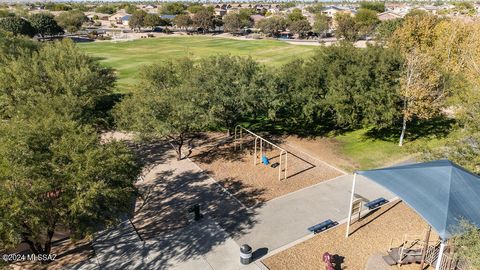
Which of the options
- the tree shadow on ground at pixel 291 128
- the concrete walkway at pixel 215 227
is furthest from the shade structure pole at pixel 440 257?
the tree shadow on ground at pixel 291 128

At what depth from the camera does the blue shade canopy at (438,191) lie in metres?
13.2

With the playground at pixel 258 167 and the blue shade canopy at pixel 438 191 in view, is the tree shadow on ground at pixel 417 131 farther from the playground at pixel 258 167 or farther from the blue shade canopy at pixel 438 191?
the blue shade canopy at pixel 438 191

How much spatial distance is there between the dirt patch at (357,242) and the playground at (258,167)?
4.79 meters

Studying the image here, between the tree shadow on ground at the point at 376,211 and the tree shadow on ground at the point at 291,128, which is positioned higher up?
the tree shadow on ground at the point at 291,128

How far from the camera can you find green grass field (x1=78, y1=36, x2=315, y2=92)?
67.3m

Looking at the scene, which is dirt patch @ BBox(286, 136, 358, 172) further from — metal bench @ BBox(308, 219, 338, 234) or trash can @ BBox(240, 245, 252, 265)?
trash can @ BBox(240, 245, 252, 265)

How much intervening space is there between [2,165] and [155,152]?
15.4m

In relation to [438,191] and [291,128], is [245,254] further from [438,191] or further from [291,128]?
[291,128]

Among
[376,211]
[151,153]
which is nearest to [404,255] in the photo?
[376,211]

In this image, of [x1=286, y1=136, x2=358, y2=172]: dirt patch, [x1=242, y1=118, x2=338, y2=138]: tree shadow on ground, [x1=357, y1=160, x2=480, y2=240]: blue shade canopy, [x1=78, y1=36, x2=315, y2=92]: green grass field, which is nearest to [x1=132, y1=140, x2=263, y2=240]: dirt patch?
[x1=286, y1=136, x2=358, y2=172]: dirt patch

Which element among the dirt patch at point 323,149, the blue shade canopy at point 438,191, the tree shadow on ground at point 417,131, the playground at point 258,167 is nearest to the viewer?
the blue shade canopy at point 438,191

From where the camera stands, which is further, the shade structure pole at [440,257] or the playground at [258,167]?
the playground at [258,167]

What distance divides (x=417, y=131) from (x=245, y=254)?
2400cm

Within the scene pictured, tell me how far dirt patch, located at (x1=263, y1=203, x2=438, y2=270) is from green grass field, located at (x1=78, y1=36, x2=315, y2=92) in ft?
139
